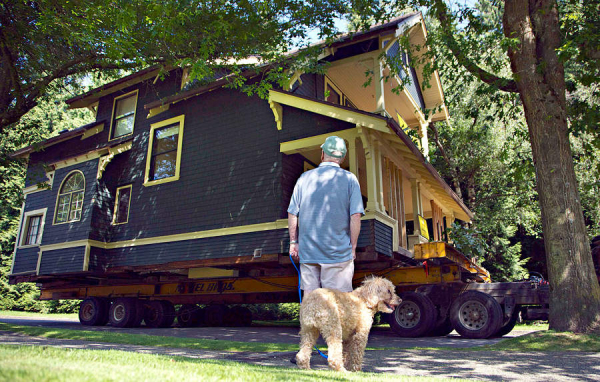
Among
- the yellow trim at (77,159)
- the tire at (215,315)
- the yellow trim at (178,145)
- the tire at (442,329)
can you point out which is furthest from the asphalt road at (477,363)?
the yellow trim at (77,159)

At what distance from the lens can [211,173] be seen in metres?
13.6

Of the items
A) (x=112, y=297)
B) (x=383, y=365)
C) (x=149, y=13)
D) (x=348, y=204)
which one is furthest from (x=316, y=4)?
(x=112, y=297)

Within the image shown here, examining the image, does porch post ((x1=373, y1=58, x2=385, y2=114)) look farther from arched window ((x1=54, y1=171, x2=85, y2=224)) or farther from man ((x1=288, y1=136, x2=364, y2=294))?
arched window ((x1=54, y1=171, x2=85, y2=224))

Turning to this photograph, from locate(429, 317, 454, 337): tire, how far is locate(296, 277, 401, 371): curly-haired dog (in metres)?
7.04

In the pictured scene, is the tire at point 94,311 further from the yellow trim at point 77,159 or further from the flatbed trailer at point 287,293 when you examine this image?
the yellow trim at point 77,159

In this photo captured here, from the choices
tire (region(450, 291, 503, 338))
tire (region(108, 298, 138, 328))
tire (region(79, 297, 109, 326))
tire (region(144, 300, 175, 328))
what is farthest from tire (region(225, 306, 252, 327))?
tire (region(450, 291, 503, 338))

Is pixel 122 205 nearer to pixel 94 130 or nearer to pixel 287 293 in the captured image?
pixel 94 130

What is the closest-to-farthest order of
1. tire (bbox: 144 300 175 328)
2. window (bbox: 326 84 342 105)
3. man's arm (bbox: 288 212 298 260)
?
1. man's arm (bbox: 288 212 298 260)
2. tire (bbox: 144 300 175 328)
3. window (bbox: 326 84 342 105)

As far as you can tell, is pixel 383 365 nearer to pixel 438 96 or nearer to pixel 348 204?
pixel 348 204

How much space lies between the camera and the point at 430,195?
15938 millimetres

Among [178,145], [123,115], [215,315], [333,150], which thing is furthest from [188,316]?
[333,150]

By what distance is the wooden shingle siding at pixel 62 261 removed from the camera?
1423 cm

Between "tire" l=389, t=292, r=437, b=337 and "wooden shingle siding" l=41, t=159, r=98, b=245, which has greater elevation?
"wooden shingle siding" l=41, t=159, r=98, b=245

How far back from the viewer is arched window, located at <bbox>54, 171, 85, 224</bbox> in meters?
15.2
